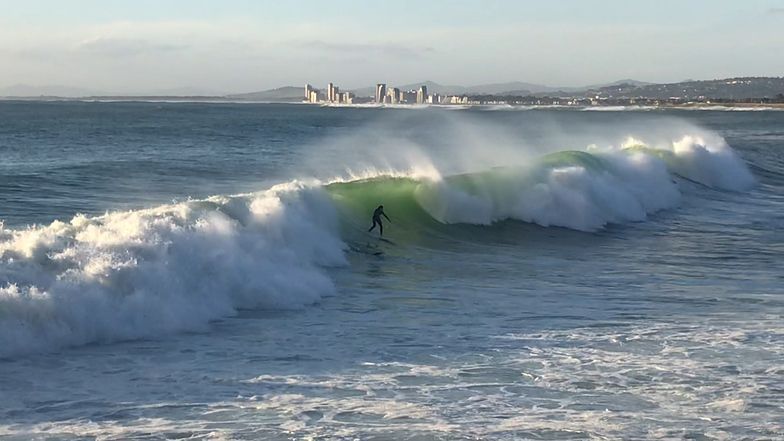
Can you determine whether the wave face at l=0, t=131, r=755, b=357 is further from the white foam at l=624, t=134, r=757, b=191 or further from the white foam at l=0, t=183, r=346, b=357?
the white foam at l=624, t=134, r=757, b=191

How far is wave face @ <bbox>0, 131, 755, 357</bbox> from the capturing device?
39.4 feet

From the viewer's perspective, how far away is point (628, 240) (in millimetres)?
23844

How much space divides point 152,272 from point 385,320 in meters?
3.21

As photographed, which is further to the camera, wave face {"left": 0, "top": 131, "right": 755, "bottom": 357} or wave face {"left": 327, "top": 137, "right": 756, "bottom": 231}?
wave face {"left": 327, "top": 137, "right": 756, "bottom": 231}

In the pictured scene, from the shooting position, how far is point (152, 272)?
1353 cm

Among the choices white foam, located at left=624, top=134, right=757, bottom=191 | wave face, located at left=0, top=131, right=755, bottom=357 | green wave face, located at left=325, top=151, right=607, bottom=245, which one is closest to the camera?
wave face, located at left=0, top=131, right=755, bottom=357

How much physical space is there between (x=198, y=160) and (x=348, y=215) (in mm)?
24586

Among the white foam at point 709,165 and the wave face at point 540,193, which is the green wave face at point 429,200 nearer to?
the wave face at point 540,193

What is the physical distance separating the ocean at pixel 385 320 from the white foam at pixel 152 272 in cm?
4

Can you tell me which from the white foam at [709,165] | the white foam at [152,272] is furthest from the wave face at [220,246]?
the white foam at [709,165]

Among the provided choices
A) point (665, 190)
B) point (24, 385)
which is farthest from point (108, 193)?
point (24, 385)

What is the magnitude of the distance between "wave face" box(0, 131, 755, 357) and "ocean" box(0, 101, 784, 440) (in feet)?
0.14

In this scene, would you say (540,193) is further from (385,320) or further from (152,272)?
(152,272)

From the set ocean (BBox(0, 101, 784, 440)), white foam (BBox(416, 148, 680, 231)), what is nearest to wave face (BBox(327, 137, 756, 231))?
white foam (BBox(416, 148, 680, 231))
